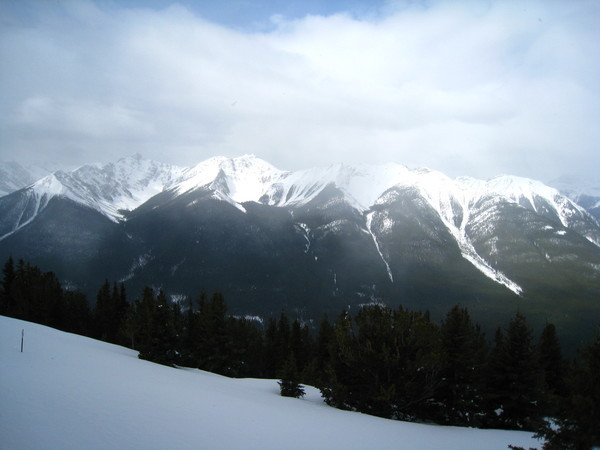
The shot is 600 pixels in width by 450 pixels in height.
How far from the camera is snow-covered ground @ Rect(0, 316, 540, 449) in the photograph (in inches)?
454

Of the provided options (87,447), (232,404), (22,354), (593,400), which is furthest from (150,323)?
(593,400)

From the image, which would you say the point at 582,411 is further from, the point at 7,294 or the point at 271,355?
the point at 7,294

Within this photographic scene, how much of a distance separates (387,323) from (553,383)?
25709 mm

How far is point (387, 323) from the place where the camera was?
89.5 feet

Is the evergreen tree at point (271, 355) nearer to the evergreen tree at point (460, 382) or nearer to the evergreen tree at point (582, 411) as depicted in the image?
the evergreen tree at point (460, 382)

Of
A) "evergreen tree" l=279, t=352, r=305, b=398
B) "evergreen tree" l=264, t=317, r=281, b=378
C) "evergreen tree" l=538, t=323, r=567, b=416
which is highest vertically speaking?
"evergreen tree" l=538, t=323, r=567, b=416

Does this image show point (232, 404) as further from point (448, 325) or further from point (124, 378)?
point (448, 325)

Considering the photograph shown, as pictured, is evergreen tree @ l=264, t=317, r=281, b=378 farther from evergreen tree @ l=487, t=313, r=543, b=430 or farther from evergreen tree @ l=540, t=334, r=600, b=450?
evergreen tree @ l=540, t=334, r=600, b=450

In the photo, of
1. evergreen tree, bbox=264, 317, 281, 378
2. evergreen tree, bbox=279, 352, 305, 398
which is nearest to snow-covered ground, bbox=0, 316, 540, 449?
evergreen tree, bbox=279, 352, 305, 398

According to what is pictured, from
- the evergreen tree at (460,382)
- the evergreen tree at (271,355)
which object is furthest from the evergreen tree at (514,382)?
the evergreen tree at (271,355)

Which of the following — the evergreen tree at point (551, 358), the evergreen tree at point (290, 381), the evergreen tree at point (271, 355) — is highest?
the evergreen tree at point (551, 358)

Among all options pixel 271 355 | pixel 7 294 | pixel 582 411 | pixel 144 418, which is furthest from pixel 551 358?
pixel 7 294

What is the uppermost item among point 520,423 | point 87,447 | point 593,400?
point 593,400

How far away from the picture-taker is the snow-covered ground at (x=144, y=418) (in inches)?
454
